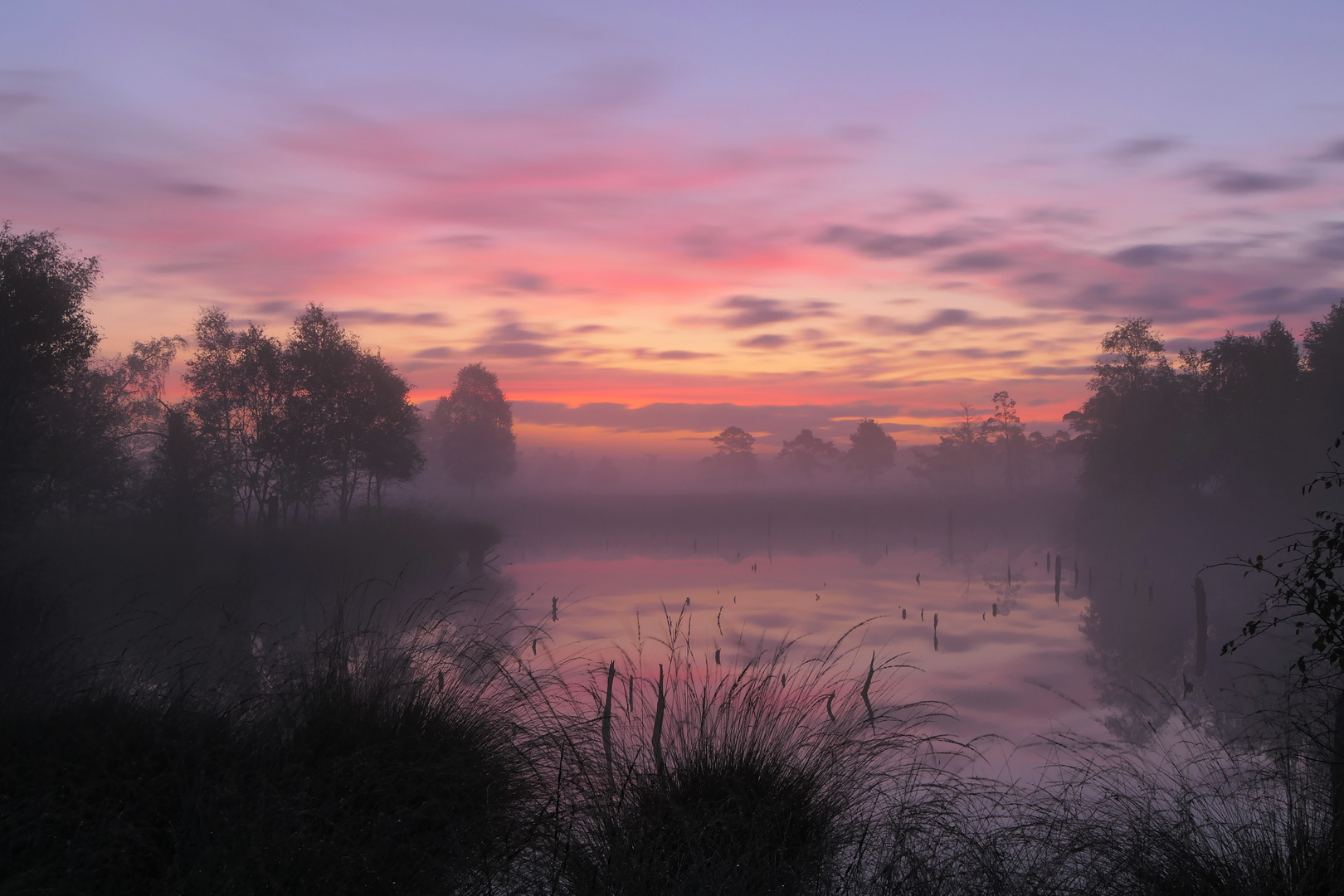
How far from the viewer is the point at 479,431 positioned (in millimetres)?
76500

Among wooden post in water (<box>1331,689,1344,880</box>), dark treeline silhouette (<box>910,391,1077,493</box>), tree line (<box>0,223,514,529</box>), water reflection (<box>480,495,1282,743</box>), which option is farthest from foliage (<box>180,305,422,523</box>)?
dark treeline silhouette (<box>910,391,1077,493</box>)

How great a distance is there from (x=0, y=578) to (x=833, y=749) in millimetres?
16500

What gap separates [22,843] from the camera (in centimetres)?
471

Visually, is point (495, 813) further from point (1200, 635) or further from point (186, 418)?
point (186, 418)

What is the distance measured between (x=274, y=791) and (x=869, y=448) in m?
121

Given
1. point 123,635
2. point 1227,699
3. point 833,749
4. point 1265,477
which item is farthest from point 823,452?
point 833,749

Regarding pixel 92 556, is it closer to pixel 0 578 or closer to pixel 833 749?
pixel 0 578

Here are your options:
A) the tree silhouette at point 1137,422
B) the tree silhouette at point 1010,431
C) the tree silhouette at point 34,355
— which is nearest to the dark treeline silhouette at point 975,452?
the tree silhouette at point 1010,431

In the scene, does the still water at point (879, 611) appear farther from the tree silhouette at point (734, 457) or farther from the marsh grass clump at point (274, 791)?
the tree silhouette at point (734, 457)

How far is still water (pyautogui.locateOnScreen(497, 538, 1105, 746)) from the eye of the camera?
68.1 ft

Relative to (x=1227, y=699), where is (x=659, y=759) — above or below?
above

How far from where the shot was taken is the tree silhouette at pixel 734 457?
150250mm

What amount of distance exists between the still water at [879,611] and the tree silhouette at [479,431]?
17.6 metres

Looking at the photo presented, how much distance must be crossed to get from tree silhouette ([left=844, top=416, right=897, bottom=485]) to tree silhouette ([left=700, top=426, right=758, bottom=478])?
28.9m
